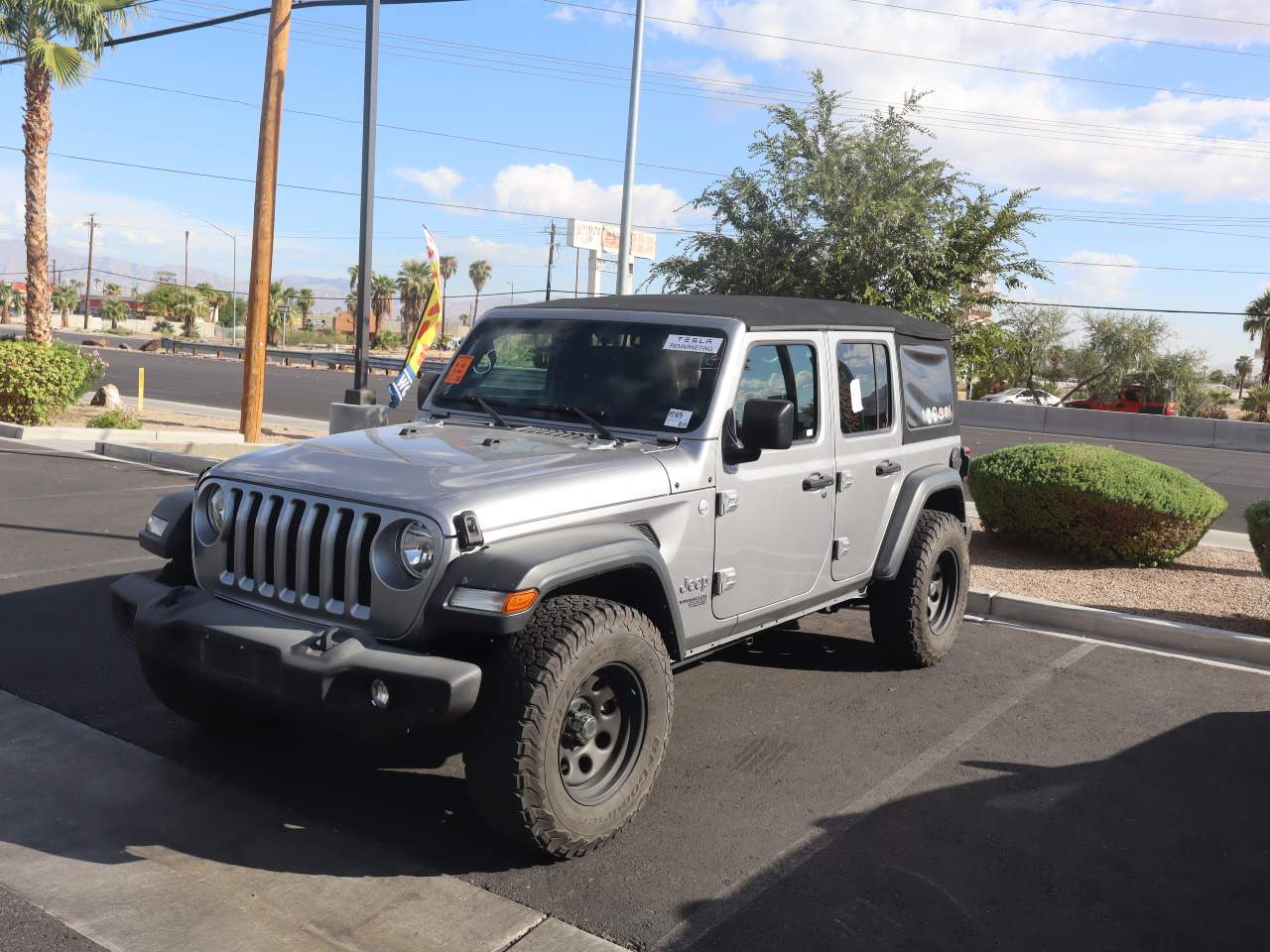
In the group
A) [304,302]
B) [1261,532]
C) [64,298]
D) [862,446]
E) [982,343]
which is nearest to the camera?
[862,446]

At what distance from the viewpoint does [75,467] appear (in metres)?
12.5

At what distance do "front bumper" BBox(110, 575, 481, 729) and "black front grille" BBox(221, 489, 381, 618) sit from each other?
102 mm

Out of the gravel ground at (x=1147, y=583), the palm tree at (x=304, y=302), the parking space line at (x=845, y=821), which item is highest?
the palm tree at (x=304, y=302)

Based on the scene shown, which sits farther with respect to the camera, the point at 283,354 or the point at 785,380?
the point at 283,354

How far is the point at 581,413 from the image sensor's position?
190 inches

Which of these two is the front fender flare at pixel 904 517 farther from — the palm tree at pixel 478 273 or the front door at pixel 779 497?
the palm tree at pixel 478 273

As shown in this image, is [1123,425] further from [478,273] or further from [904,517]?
[478,273]

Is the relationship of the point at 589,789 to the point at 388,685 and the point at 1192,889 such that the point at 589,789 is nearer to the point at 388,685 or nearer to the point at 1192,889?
the point at 388,685

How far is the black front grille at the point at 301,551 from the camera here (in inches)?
148

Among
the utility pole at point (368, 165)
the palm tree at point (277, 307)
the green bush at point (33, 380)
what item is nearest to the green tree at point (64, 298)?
the palm tree at point (277, 307)

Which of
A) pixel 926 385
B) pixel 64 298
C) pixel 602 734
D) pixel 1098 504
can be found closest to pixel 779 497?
pixel 602 734

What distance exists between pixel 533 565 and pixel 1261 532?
5925 millimetres

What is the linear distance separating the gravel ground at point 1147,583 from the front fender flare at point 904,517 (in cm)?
221

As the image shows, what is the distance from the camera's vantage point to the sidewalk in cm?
331
